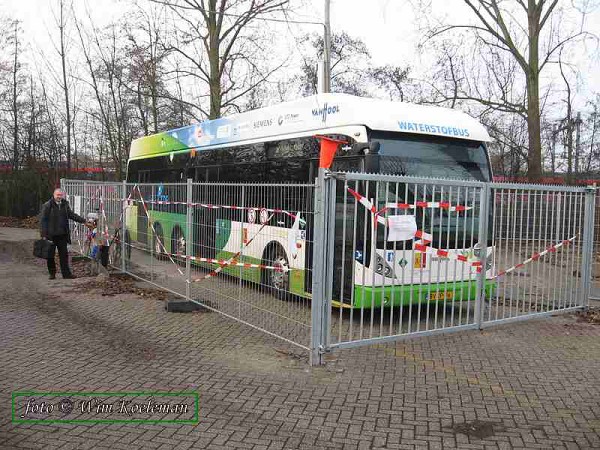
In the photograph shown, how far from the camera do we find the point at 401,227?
6035 mm

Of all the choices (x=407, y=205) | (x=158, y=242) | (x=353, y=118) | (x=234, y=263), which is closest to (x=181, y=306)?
(x=234, y=263)

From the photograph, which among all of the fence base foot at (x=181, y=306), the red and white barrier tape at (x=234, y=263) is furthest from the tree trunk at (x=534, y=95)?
the fence base foot at (x=181, y=306)

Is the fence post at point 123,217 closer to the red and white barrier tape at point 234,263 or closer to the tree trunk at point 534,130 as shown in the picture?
the red and white barrier tape at point 234,263

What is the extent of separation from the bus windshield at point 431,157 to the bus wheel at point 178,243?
3.38 metres

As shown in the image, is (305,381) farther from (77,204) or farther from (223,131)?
(77,204)

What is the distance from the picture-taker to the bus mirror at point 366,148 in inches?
269

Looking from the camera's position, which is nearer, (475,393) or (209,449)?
(209,449)

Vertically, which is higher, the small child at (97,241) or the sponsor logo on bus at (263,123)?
the sponsor logo on bus at (263,123)

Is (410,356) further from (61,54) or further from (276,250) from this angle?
(61,54)

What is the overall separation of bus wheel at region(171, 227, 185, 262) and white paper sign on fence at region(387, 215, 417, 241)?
3771 millimetres

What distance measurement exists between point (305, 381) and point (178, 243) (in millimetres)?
4076

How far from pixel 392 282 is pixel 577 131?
82.3 ft

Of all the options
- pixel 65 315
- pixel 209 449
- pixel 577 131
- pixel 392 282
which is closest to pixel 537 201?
pixel 392 282

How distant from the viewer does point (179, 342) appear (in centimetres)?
647
